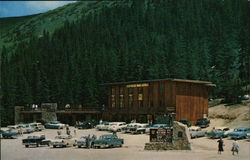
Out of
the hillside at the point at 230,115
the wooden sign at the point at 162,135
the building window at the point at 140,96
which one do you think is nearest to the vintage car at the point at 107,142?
the wooden sign at the point at 162,135

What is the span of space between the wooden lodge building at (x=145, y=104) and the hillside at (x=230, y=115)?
2.31 m

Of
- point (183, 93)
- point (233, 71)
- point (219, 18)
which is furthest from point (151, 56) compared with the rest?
point (219, 18)

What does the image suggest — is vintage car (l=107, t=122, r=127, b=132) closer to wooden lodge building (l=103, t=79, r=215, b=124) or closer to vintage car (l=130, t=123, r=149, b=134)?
vintage car (l=130, t=123, r=149, b=134)

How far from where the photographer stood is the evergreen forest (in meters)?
72.8

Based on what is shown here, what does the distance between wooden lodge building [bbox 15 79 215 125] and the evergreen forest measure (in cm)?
333

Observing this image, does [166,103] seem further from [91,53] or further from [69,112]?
[91,53]

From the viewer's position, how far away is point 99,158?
2694 cm

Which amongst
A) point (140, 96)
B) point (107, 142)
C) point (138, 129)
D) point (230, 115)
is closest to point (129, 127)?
point (138, 129)

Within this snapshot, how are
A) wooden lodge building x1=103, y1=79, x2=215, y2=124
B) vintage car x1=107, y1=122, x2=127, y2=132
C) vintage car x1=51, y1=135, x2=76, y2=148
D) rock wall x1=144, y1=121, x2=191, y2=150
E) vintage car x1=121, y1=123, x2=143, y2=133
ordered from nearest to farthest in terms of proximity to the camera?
rock wall x1=144, y1=121, x2=191, y2=150 → vintage car x1=51, y1=135, x2=76, y2=148 → vintage car x1=121, y1=123, x2=143, y2=133 → vintage car x1=107, y1=122, x2=127, y2=132 → wooden lodge building x1=103, y1=79, x2=215, y2=124

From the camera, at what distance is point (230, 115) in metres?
58.4

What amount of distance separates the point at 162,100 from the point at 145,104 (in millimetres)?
3841

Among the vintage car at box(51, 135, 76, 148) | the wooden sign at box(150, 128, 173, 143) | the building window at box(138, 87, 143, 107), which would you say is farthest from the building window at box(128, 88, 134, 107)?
the wooden sign at box(150, 128, 173, 143)

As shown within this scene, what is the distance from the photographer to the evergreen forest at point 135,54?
72.8 metres

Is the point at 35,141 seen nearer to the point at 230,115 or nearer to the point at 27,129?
the point at 27,129
